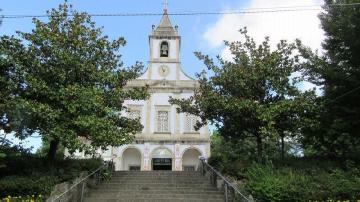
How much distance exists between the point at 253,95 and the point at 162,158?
15132mm

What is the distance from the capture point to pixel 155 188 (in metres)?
15.8

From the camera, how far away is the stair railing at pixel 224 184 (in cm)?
1300

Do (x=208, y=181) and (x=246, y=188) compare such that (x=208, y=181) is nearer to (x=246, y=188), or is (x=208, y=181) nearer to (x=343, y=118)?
(x=246, y=188)

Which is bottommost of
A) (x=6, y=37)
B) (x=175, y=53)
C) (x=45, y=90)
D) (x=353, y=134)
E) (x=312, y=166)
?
(x=312, y=166)

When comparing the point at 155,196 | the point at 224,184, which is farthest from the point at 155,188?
the point at 224,184

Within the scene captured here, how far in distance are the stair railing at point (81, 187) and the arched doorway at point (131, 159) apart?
13837 mm

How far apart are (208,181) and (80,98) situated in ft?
19.2

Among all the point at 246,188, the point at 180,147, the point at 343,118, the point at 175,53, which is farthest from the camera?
the point at 175,53

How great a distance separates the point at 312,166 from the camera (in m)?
15.7

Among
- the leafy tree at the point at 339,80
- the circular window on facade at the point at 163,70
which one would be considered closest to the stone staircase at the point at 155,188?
the leafy tree at the point at 339,80

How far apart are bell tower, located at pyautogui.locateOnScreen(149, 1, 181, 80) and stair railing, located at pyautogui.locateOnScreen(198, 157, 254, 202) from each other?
1314 cm

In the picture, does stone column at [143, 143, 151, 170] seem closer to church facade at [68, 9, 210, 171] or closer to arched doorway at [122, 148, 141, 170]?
church facade at [68, 9, 210, 171]

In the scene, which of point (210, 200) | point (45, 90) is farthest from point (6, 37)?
point (210, 200)

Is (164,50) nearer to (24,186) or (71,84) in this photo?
(71,84)
